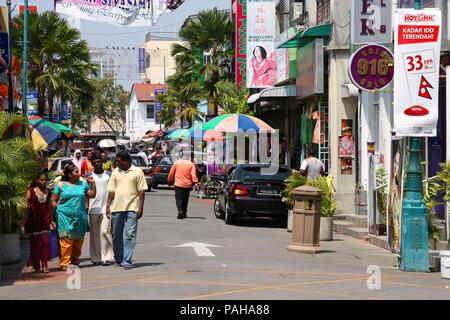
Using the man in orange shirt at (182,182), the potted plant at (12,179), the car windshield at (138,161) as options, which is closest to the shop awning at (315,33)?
the man in orange shirt at (182,182)

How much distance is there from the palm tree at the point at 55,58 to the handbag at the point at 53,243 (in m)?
26.3

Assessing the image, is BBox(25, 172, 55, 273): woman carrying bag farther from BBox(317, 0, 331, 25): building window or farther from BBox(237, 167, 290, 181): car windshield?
BBox(317, 0, 331, 25): building window

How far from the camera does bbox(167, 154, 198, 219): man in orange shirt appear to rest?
24.4 meters

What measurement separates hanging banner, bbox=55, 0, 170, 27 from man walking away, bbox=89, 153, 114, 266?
13.8 m

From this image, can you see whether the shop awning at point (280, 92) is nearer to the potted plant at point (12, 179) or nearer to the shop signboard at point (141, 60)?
the potted plant at point (12, 179)

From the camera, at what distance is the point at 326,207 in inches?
789

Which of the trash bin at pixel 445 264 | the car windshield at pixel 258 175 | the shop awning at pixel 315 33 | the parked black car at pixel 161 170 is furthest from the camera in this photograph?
the parked black car at pixel 161 170

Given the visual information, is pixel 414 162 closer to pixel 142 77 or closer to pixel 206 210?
pixel 206 210

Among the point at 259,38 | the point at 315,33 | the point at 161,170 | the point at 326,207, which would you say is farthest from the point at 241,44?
the point at 326,207

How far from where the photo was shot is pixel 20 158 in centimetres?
1371

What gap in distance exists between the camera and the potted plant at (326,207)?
63.8ft

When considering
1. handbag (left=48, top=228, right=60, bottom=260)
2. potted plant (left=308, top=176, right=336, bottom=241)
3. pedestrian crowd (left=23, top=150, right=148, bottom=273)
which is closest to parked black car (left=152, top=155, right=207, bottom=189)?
potted plant (left=308, top=176, right=336, bottom=241)

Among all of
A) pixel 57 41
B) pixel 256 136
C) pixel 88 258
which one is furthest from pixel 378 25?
pixel 57 41

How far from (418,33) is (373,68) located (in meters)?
5.39
